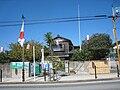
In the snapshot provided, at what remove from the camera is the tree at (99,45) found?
56469 millimetres

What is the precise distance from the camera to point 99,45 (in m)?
58.6

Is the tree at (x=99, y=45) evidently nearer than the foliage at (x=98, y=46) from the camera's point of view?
No

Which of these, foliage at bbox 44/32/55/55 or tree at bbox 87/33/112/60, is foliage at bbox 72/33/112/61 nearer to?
tree at bbox 87/33/112/60

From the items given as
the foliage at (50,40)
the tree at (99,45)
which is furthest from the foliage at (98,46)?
the foliage at (50,40)

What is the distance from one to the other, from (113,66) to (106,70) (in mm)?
7279

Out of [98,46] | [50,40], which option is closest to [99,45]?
[98,46]

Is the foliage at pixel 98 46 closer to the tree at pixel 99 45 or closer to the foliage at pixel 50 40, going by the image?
the tree at pixel 99 45

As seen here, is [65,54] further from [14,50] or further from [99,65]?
[99,65]

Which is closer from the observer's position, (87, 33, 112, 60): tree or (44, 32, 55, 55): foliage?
(87, 33, 112, 60): tree

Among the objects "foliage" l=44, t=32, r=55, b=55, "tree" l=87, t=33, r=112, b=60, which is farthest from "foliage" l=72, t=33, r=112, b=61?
"foliage" l=44, t=32, r=55, b=55

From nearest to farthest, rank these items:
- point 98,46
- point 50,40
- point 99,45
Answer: point 98,46 → point 99,45 → point 50,40

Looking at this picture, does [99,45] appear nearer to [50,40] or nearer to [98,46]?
[98,46]

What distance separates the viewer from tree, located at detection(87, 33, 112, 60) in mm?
56469

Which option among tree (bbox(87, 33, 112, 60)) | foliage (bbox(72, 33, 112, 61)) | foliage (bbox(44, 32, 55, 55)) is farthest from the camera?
foliage (bbox(44, 32, 55, 55))
